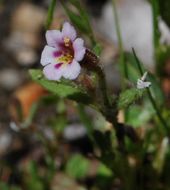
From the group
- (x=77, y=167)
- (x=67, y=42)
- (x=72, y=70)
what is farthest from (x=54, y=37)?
(x=77, y=167)

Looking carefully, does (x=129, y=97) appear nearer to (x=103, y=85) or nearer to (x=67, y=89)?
(x=103, y=85)

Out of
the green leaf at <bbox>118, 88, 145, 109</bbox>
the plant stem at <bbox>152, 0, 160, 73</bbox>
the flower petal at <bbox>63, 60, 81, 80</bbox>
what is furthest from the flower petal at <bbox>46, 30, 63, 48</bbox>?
the plant stem at <bbox>152, 0, 160, 73</bbox>

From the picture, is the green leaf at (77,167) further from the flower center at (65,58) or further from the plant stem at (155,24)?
the flower center at (65,58)

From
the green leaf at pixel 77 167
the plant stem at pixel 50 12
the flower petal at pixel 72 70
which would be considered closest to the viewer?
the flower petal at pixel 72 70

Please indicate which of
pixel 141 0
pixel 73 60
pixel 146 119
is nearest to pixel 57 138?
pixel 146 119

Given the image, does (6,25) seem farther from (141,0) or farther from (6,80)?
(141,0)

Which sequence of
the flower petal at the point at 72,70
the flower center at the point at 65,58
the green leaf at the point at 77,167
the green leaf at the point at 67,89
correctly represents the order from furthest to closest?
the green leaf at the point at 77,167
the green leaf at the point at 67,89
the flower center at the point at 65,58
the flower petal at the point at 72,70

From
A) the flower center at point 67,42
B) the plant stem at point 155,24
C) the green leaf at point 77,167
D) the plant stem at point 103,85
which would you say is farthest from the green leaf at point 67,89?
the green leaf at point 77,167

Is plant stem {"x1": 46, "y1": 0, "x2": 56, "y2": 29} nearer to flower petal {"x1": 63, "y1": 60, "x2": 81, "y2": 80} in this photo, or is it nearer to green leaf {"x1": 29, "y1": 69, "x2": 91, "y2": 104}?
green leaf {"x1": 29, "y1": 69, "x2": 91, "y2": 104}
